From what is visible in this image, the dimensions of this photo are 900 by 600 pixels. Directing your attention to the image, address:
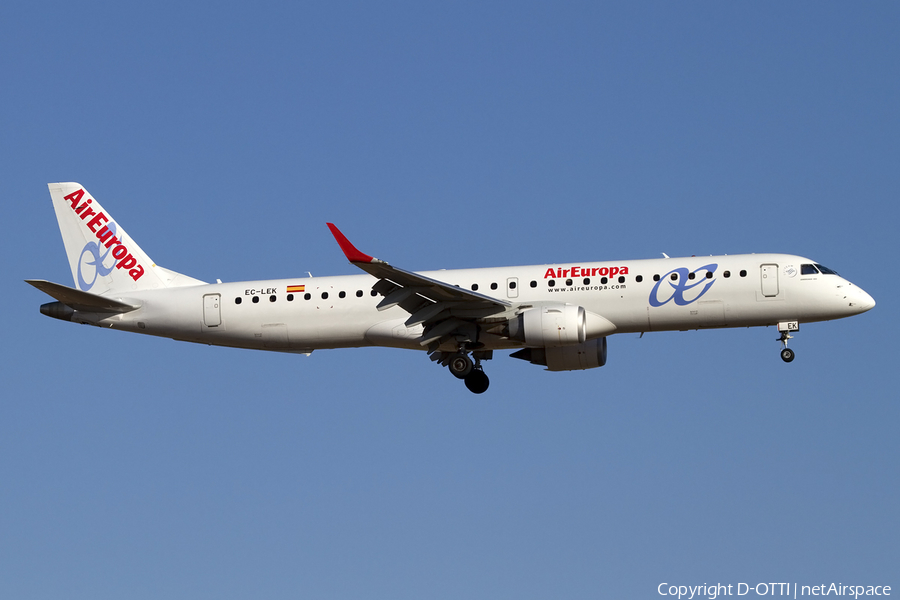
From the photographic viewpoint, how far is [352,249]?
3158 cm

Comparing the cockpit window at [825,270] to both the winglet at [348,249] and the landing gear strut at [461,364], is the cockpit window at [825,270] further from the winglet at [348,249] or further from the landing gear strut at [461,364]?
the winglet at [348,249]

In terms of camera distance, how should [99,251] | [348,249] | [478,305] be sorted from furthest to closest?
[99,251] < [478,305] < [348,249]

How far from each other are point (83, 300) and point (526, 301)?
15357 millimetres

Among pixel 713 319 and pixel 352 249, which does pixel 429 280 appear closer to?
pixel 352 249

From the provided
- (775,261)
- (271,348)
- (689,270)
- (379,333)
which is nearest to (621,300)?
(689,270)

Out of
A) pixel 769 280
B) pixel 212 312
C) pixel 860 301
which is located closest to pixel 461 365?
pixel 212 312

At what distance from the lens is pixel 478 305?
3525 cm

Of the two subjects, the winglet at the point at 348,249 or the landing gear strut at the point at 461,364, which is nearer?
the winglet at the point at 348,249

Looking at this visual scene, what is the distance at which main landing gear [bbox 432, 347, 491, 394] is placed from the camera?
3709 cm

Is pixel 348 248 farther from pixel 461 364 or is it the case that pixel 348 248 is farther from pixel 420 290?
pixel 461 364

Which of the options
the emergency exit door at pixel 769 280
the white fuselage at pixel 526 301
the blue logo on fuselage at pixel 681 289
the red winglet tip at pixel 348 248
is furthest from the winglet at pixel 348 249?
the emergency exit door at pixel 769 280

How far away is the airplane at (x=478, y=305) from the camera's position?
35188 mm

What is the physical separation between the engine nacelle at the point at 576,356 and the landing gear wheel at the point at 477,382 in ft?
7.19

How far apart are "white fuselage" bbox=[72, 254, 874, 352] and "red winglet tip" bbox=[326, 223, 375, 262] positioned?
12.1 feet
